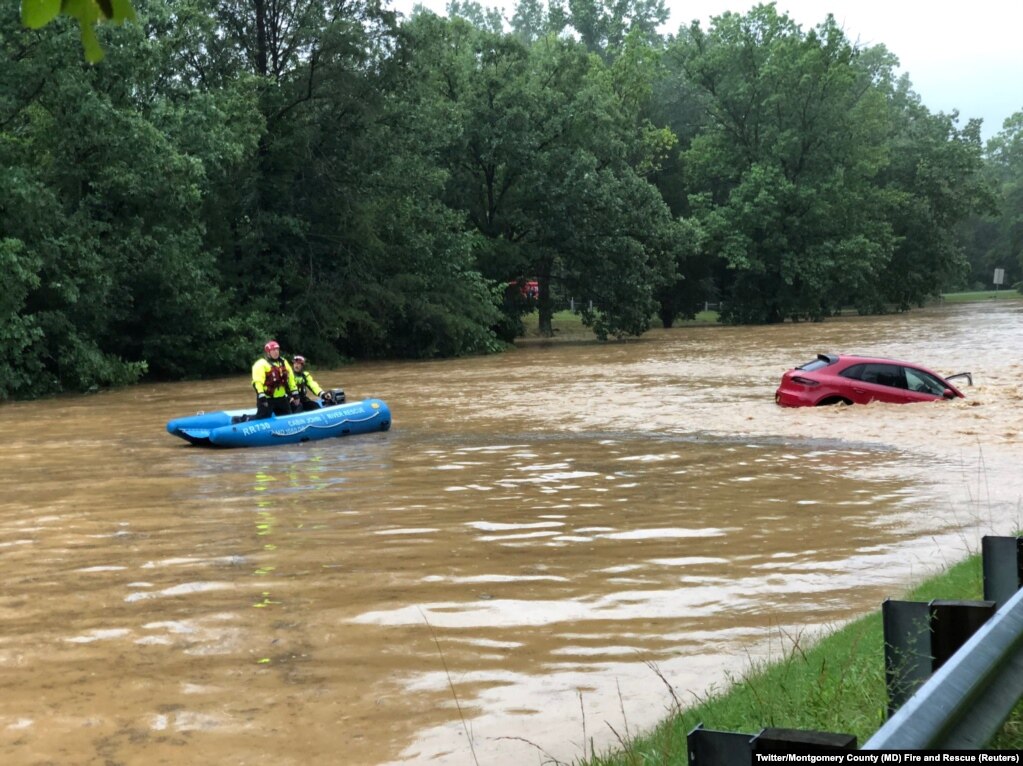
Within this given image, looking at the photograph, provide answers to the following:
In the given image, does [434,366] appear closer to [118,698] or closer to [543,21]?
[118,698]

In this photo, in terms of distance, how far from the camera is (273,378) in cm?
2178

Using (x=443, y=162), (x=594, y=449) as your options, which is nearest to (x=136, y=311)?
(x=443, y=162)

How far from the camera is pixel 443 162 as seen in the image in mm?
54969

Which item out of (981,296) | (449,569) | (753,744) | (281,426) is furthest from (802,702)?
(981,296)

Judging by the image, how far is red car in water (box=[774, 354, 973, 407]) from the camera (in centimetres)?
2206

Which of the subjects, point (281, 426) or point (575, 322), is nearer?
point (281, 426)

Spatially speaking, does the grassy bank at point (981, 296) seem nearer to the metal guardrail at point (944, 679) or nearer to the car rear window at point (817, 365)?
the car rear window at point (817, 365)

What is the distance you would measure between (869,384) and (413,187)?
94.0 ft

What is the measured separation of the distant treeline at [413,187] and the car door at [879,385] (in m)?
14.3

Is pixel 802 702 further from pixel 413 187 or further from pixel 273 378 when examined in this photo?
pixel 413 187

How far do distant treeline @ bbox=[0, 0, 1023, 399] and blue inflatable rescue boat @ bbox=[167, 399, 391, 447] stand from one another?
22.5ft

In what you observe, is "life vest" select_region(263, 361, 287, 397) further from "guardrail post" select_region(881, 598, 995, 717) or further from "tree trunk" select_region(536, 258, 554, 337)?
"tree trunk" select_region(536, 258, 554, 337)

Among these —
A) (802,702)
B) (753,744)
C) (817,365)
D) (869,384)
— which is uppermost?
(753,744)

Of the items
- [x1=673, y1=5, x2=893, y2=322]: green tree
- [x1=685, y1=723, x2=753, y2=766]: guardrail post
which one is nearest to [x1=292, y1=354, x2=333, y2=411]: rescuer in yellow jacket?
[x1=685, y1=723, x2=753, y2=766]: guardrail post
